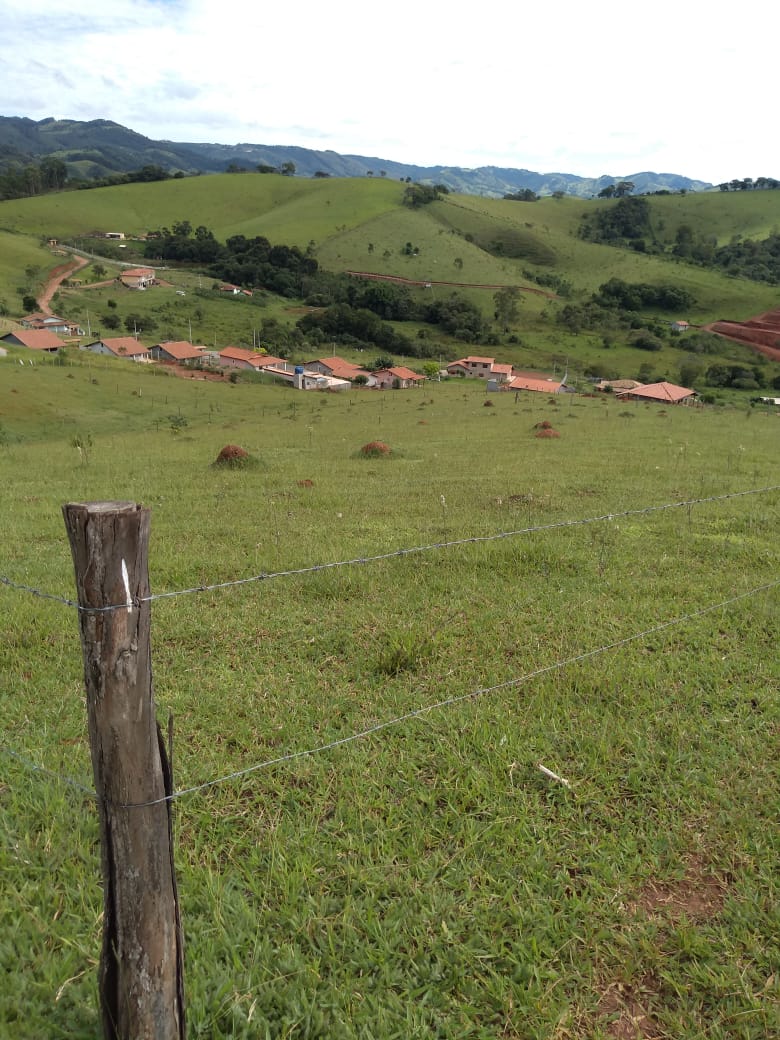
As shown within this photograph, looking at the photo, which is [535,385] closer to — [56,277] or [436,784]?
[436,784]

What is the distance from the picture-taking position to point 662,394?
5303cm

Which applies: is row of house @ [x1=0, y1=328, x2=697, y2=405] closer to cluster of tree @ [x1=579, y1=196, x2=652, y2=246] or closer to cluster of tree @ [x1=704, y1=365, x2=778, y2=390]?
cluster of tree @ [x1=704, y1=365, x2=778, y2=390]

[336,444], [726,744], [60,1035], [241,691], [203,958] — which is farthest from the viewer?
[336,444]

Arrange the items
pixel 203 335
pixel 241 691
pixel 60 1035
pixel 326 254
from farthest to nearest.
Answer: pixel 326 254 < pixel 203 335 < pixel 241 691 < pixel 60 1035

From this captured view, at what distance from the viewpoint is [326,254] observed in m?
111

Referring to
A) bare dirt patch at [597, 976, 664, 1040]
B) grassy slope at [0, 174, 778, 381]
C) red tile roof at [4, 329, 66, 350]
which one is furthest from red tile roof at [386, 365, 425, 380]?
bare dirt patch at [597, 976, 664, 1040]

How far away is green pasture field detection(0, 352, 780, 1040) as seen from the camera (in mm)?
2812

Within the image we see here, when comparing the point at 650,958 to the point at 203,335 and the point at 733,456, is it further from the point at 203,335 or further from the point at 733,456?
the point at 203,335

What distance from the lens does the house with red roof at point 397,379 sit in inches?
2370

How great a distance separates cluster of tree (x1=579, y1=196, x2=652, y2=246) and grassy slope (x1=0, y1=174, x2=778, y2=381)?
11.1 ft

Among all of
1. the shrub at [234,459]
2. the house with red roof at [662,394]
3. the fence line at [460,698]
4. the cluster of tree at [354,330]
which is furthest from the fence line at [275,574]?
the cluster of tree at [354,330]

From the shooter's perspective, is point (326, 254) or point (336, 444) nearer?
point (336, 444)

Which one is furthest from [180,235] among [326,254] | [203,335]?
[203,335]

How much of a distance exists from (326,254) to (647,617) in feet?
381
